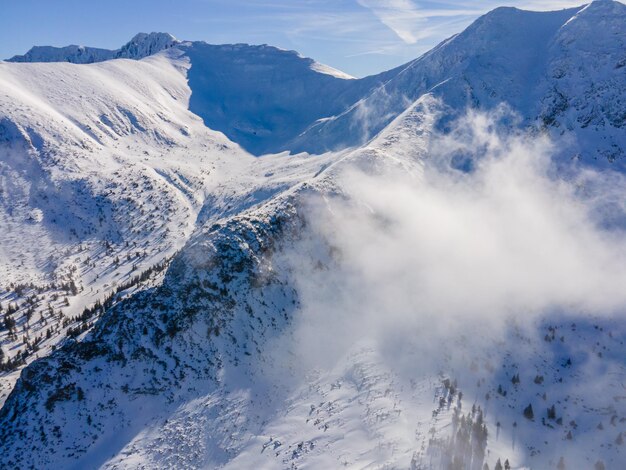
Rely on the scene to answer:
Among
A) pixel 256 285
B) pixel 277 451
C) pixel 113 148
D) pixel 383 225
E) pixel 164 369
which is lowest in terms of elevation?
pixel 277 451

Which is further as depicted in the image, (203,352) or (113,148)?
(113,148)

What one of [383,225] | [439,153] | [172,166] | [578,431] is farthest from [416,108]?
[578,431]

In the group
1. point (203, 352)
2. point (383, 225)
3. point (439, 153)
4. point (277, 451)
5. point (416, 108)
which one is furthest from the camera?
point (416, 108)

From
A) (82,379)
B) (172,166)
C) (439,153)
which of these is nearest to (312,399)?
(82,379)

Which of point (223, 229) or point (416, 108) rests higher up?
point (416, 108)

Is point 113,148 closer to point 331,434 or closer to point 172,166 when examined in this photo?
point 172,166

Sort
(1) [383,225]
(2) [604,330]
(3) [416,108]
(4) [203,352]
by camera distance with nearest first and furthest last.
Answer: (4) [203,352], (2) [604,330], (1) [383,225], (3) [416,108]

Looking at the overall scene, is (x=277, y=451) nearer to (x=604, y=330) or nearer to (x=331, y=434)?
(x=331, y=434)
